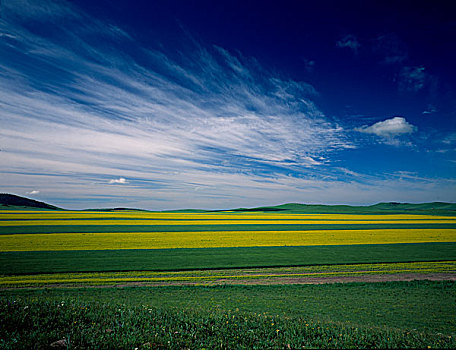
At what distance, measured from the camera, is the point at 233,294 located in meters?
15.6

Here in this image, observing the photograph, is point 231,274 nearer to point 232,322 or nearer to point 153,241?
point 232,322

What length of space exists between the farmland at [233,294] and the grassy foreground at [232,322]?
5cm

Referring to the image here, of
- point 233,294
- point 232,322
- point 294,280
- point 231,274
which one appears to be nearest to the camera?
point 232,322

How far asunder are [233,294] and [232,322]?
7191 mm

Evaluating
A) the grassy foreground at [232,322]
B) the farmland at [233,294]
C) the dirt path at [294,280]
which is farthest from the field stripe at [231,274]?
the grassy foreground at [232,322]

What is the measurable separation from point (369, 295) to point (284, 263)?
990cm

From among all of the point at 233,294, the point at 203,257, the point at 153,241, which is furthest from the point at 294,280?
the point at 153,241

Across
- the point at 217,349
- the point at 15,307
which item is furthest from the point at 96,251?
the point at 217,349

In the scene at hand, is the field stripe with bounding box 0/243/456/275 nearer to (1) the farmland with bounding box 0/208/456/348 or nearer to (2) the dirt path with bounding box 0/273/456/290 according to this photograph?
(1) the farmland with bounding box 0/208/456/348

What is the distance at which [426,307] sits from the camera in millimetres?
13375

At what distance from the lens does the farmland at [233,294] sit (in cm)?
770

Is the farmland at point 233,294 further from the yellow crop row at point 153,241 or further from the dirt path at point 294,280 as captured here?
the yellow crop row at point 153,241

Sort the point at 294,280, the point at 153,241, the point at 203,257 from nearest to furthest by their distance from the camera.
A: the point at 294,280
the point at 203,257
the point at 153,241

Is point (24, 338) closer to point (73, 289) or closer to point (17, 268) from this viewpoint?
point (73, 289)
